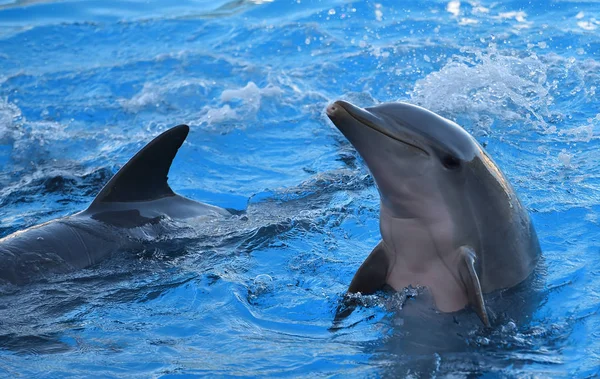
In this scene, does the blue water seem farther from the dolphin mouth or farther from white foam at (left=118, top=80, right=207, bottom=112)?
the dolphin mouth

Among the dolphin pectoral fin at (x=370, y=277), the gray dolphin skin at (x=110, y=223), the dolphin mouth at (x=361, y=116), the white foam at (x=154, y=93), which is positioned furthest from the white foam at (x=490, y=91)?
the dolphin mouth at (x=361, y=116)

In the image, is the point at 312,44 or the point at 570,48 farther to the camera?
the point at 312,44

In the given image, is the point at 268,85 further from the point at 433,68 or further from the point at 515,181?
the point at 515,181

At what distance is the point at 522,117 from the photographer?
8922mm

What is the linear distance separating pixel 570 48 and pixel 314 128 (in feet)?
13.3

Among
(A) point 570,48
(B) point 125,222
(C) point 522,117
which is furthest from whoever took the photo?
(A) point 570,48

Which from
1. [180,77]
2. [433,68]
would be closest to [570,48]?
[433,68]

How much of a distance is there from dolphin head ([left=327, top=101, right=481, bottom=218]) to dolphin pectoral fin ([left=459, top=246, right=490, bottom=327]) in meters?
0.29

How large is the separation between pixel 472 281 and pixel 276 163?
4.60m

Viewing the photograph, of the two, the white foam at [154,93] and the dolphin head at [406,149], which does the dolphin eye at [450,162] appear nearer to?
the dolphin head at [406,149]

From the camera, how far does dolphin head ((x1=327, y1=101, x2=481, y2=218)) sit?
4453 mm

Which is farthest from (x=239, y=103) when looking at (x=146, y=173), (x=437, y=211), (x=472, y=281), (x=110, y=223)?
(x=472, y=281)

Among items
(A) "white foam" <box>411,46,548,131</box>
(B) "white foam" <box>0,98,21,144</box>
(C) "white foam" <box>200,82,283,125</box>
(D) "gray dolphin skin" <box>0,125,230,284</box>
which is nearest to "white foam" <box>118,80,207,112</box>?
(C) "white foam" <box>200,82,283,125</box>

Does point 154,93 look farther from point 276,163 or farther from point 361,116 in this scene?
point 361,116
